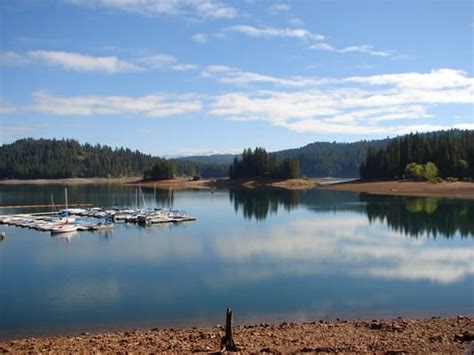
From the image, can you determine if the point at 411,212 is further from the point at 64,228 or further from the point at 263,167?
the point at 263,167

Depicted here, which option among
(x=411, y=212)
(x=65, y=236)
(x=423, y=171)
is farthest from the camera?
(x=423, y=171)

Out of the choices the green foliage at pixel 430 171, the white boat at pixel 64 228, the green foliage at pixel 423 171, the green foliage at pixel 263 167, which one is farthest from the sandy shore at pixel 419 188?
the white boat at pixel 64 228

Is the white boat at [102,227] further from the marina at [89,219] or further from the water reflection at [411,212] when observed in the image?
the water reflection at [411,212]

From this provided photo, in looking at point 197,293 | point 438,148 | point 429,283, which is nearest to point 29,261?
point 197,293

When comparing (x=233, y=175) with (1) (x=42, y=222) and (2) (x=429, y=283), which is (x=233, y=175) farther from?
(2) (x=429, y=283)

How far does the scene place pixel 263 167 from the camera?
15638 cm

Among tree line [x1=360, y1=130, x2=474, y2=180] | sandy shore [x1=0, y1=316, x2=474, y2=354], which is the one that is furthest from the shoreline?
sandy shore [x1=0, y1=316, x2=474, y2=354]

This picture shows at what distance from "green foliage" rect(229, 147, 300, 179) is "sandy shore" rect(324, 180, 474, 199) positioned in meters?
24.4

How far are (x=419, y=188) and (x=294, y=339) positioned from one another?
333 feet

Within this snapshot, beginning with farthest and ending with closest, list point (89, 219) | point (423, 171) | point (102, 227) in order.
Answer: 1. point (423, 171)
2. point (89, 219)
3. point (102, 227)

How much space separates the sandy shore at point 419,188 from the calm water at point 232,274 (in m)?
48.1

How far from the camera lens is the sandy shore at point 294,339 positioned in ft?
54.4

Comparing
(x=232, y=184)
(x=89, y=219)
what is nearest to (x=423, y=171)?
(x=232, y=184)

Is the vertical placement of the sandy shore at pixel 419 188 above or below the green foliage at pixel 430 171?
below
